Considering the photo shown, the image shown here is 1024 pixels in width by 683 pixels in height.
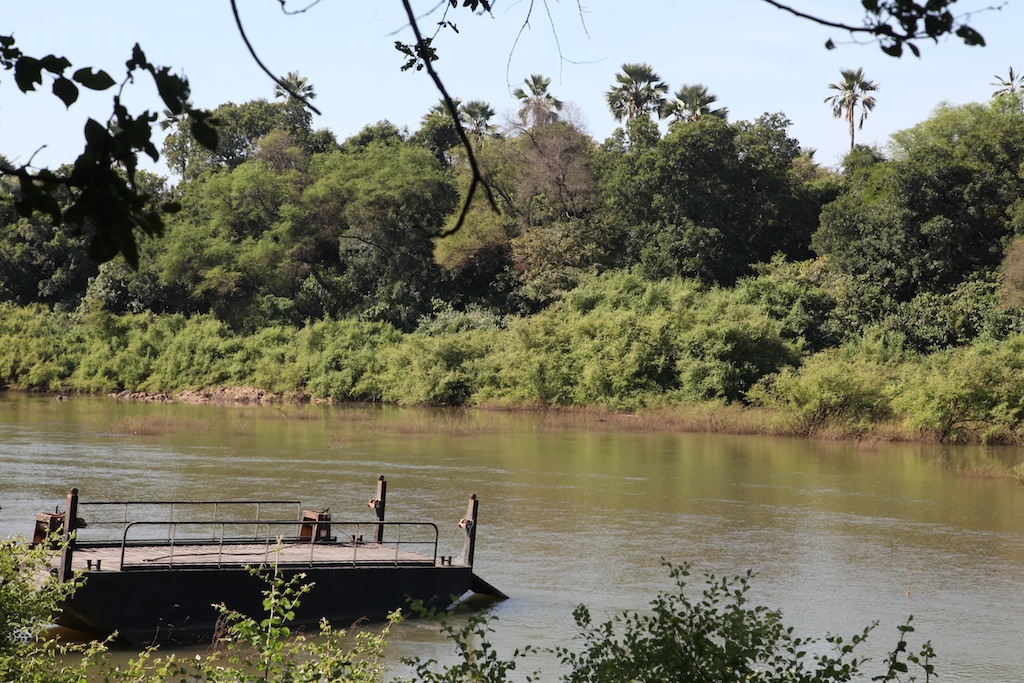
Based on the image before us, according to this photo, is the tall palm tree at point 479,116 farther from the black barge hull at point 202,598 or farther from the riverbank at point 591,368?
the black barge hull at point 202,598

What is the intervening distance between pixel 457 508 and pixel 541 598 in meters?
6.47

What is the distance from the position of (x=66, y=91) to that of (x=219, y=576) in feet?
34.3

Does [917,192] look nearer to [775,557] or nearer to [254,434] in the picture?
[254,434]

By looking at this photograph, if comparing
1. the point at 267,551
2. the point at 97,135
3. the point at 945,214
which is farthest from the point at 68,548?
the point at 945,214

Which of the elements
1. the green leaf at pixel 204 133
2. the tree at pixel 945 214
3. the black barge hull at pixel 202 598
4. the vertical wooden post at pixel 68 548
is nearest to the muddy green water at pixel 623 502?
the black barge hull at pixel 202 598

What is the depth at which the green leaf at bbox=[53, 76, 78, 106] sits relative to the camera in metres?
3.16

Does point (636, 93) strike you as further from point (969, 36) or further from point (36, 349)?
point (969, 36)

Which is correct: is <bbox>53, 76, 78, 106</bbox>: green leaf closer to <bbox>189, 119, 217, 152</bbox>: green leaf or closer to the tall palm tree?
<bbox>189, 119, 217, 152</bbox>: green leaf

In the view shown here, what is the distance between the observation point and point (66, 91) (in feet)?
10.4

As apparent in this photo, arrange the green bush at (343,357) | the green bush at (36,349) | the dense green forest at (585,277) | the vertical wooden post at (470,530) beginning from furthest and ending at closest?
the green bush at (36,349) < the green bush at (343,357) < the dense green forest at (585,277) < the vertical wooden post at (470,530)

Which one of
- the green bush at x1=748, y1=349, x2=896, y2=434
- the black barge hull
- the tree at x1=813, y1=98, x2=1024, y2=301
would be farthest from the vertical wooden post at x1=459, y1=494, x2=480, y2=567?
the tree at x1=813, y1=98, x2=1024, y2=301

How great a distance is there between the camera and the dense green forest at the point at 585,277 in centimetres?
4081

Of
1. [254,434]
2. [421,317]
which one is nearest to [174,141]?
[421,317]

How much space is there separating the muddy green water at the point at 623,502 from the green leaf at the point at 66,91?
10.4 m
